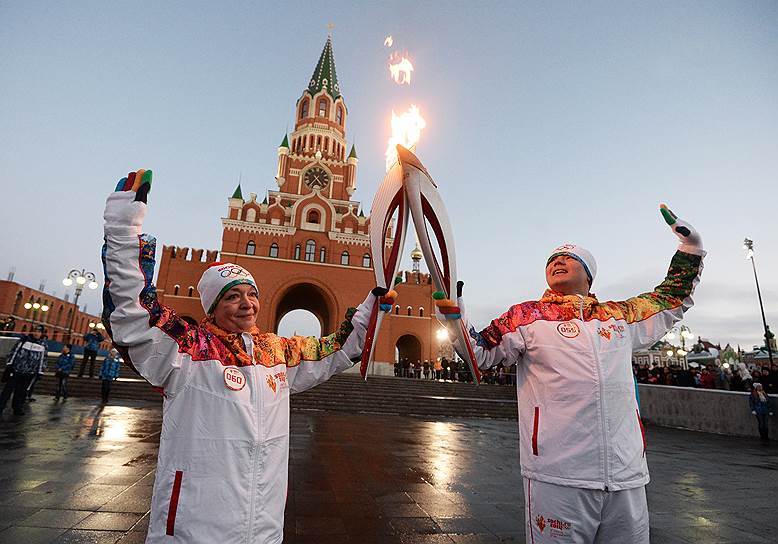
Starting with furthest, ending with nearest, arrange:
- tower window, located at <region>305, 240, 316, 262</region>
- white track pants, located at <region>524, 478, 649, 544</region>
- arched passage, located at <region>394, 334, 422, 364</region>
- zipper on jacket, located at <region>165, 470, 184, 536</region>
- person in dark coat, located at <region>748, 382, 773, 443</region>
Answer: arched passage, located at <region>394, 334, 422, 364</region>, tower window, located at <region>305, 240, 316, 262</region>, person in dark coat, located at <region>748, 382, 773, 443</region>, white track pants, located at <region>524, 478, 649, 544</region>, zipper on jacket, located at <region>165, 470, 184, 536</region>

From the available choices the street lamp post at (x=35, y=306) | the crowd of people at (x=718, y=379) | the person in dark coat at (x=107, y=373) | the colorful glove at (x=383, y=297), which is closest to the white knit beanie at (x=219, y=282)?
the colorful glove at (x=383, y=297)

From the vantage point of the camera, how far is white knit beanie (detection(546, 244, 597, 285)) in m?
2.67

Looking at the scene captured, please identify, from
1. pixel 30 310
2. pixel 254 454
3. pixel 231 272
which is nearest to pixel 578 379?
pixel 254 454

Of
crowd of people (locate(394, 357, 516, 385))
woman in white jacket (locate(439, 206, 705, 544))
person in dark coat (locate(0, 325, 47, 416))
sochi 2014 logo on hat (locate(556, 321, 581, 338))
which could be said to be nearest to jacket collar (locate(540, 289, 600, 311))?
woman in white jacket (locate(439, 206, 705, 544))

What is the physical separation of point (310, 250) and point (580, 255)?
28487 millimetres

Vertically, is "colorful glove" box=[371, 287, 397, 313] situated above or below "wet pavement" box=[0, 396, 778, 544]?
above

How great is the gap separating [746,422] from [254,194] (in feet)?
98.0

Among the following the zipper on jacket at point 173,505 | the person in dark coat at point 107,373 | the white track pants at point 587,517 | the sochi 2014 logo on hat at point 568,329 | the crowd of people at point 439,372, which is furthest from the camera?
the crowd of people at point 439,372

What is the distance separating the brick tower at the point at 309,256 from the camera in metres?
29.0

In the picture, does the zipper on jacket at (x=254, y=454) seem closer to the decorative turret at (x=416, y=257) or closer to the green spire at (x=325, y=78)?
the decorative turret at (x=416, y=257)

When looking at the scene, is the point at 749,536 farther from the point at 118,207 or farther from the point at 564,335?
the point at 118,207

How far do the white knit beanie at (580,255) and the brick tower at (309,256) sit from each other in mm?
25168

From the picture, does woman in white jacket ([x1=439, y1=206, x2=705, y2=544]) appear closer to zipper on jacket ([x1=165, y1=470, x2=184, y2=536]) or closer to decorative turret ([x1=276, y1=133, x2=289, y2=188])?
zipper on jacket ([x1=165, y1=470, x2=184, y2=536])

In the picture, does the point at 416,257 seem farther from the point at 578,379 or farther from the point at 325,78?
the point at 578,379
